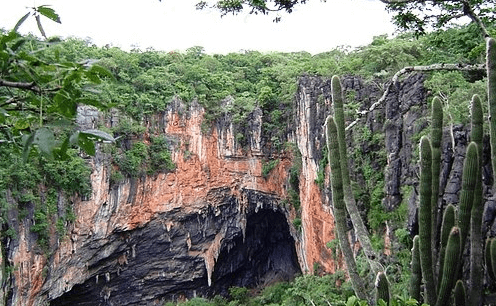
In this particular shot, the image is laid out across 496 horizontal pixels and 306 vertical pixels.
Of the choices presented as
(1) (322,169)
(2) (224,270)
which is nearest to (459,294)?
(1) (322,169)

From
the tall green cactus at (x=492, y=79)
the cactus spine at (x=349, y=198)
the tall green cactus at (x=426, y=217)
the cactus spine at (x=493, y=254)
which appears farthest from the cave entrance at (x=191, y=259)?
the tall green cactus at (x=492, y=79)

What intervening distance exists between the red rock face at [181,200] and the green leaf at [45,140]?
351 inches

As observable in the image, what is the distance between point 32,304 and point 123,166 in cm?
400

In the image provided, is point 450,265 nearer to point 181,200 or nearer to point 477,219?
point 477,219

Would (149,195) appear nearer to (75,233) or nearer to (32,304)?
(75,233)

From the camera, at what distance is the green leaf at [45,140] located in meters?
0.64

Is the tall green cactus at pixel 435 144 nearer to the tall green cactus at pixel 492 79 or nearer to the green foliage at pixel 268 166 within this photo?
the tall green cactus at pixel 492 79

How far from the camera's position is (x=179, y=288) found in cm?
1384

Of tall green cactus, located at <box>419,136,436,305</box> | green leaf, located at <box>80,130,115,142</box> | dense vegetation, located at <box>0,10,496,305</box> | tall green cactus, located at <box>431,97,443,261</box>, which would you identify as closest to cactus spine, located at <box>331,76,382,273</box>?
tall green cactus, located at <box>419,136,436,305</box>

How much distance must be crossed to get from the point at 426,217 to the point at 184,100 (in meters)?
10.8

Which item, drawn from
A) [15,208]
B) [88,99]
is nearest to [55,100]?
[88,99]

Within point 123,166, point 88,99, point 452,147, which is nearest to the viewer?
point 88,99

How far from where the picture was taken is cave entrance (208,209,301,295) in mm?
14734

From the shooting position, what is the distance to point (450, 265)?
349cm
